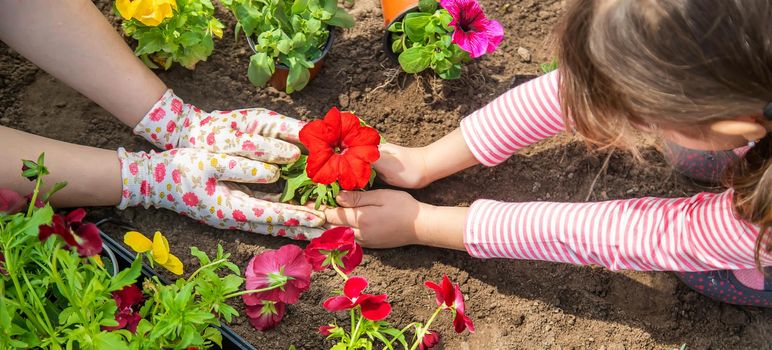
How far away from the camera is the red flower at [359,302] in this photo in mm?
1468

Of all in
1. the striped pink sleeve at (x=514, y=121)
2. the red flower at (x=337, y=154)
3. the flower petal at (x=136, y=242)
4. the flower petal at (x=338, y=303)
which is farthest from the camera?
the striped pink sleeve at (x=514, y=121)

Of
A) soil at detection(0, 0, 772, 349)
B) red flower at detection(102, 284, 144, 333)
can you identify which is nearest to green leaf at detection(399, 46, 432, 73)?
soil at detection(0, 0, 772, 349)

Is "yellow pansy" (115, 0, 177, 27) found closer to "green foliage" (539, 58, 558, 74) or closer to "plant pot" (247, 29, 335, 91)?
"plant pot" (247, 29, 335, 91)

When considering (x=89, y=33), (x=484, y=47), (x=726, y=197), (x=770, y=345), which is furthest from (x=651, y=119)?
(x=89, y=33)

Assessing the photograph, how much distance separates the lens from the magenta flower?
1.77 m

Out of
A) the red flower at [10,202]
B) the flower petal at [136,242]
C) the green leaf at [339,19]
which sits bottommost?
the flower petal at [136,242]

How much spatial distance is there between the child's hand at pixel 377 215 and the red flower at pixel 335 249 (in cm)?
24

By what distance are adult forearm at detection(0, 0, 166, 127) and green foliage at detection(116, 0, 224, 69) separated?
54 mm

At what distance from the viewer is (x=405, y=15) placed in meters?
1.86

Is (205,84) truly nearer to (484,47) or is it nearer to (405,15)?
(405,15)

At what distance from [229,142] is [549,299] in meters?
0.90

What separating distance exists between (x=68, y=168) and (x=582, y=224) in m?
1.19

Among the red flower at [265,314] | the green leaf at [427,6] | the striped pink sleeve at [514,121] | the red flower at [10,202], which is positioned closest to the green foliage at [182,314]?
the red flower at [265,314]

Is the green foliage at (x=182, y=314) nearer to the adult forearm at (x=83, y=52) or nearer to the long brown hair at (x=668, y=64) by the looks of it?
the adult forearm at (x=83, y=52)
